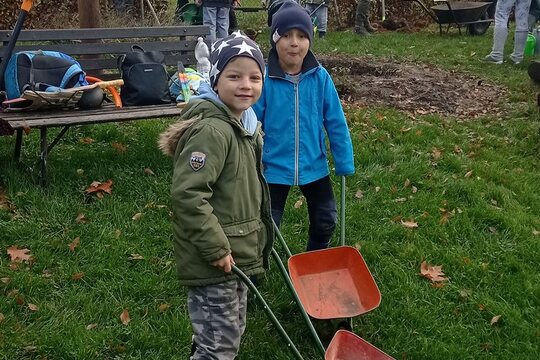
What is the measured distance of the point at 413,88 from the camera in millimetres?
8789

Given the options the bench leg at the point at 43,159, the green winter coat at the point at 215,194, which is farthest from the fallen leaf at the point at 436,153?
the green winter coat at the point at 215,194

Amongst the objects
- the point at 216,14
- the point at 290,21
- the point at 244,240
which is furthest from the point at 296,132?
the point at 216,14

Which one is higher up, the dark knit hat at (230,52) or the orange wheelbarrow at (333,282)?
the dark knit hat at (230,52)

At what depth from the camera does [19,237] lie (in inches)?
177

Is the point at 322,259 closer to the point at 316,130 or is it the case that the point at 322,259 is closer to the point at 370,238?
the point at 316,130

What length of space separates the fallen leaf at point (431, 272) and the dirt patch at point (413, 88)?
11.9ft

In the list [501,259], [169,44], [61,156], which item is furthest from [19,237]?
[501,259]

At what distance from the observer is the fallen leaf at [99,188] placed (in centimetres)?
511

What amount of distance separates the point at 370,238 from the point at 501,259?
2.99ft

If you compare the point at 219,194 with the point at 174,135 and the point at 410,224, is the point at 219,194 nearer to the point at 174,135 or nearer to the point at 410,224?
the point at 174,135

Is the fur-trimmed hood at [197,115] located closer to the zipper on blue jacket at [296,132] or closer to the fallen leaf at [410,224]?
the zipper on blue jacket at [296,132]

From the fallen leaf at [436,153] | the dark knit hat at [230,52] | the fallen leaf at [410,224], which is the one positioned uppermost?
the dark knit hat at [230,52]

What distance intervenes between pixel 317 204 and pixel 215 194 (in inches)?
57.1

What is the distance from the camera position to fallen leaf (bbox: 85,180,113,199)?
5109 mm
